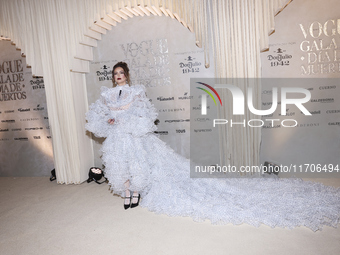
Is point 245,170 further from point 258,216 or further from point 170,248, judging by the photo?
point 170,248

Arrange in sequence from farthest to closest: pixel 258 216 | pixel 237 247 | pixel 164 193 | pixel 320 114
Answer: pixel 320 114
pixel 164 193
pixel 258 216
pixel 237 247

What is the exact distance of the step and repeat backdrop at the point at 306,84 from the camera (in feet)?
10.6

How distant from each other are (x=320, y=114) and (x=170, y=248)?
277 cm

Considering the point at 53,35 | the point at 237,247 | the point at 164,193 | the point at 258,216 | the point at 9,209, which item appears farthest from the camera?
the point at 53,35

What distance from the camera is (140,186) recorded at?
288cm

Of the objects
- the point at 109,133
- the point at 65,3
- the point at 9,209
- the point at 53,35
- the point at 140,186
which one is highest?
the point at 65,3

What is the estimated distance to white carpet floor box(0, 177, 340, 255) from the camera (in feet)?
6.56

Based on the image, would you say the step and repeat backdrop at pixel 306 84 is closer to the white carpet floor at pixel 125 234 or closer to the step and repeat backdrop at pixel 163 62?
the white carpet floor at pixel 125 234

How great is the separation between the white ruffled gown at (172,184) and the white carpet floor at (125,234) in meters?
0.15

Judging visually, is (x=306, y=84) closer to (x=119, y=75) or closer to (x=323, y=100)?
(x=323, y=100)

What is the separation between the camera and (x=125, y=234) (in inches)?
91.1

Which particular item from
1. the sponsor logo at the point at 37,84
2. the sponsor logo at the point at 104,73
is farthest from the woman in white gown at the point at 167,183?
the sponsor logo at the point at 37,84

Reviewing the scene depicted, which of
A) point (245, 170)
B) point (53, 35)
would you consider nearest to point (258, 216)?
point (245, 170)

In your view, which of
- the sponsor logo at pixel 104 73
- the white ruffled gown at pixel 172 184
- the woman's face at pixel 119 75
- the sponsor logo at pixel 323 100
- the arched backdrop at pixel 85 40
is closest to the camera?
the white ruffled gown at pixel 172 184
